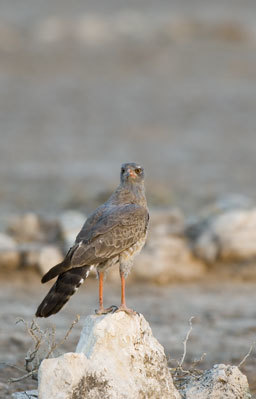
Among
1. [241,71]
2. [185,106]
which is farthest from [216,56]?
[185,106]

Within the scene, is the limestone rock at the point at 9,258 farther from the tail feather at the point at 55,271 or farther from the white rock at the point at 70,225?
the tail feather at the point at 55,271

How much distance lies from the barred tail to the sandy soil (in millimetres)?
1860

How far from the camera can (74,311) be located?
11.0 meters

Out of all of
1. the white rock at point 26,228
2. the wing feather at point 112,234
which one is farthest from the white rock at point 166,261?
the wing feather at point 112,234

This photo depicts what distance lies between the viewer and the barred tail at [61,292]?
20.1 ft

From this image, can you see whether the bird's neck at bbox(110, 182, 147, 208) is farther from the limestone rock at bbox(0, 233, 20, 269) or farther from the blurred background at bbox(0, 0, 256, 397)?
the limestone rock at bbox(0, 233, 20, 269)

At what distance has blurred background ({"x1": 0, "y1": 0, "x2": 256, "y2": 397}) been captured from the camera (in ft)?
37.6

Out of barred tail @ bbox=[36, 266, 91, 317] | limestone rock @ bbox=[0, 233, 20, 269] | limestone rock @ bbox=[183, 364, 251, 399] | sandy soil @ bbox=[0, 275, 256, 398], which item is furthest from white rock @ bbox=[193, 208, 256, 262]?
barred tail @ bbox=[36, 266, 91, 317]

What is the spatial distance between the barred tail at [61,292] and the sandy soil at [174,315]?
73.2 inches

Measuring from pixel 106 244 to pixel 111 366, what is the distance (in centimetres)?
104

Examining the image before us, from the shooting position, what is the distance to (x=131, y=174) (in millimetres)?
7277

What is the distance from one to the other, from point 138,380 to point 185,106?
19.9m

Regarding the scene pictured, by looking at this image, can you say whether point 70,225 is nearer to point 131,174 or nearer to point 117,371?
point 131,174

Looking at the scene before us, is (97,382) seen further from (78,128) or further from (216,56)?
(216,56)
